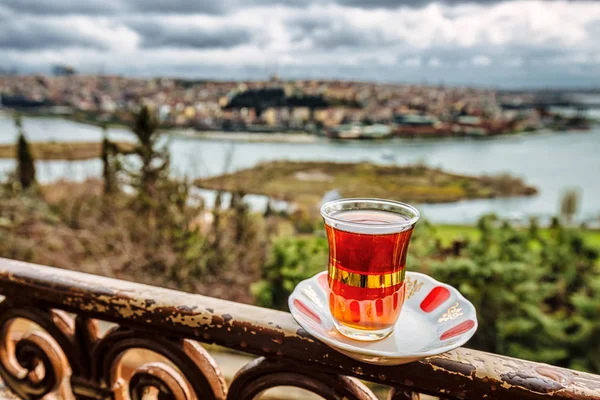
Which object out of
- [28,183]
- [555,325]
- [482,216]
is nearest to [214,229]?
[482,216]

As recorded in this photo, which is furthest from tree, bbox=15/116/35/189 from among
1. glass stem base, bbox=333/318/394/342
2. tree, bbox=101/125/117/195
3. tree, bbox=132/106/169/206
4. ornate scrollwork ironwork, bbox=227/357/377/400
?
glass stem base, bbox=333/318/394/342

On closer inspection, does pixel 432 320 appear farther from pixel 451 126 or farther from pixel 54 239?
pixel 451 126

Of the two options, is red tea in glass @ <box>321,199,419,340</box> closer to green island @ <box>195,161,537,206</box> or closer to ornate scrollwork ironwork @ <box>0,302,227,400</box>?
ornate scrollwork ironwork @ <box>0,302,227,400</box>

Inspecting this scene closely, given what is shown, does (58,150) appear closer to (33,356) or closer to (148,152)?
(148,152)

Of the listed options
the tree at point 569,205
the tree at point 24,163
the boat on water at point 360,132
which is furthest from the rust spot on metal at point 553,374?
the tree at point 24,163

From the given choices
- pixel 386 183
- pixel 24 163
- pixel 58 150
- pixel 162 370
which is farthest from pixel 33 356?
pixel 24 163

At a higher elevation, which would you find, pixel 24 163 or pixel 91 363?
pixel 91 363

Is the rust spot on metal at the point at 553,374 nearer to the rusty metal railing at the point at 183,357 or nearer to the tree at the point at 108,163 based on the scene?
the rusty metal railing at the point at 183,357

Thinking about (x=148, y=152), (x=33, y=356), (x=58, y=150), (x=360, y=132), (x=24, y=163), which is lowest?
(x=24, y=163)
